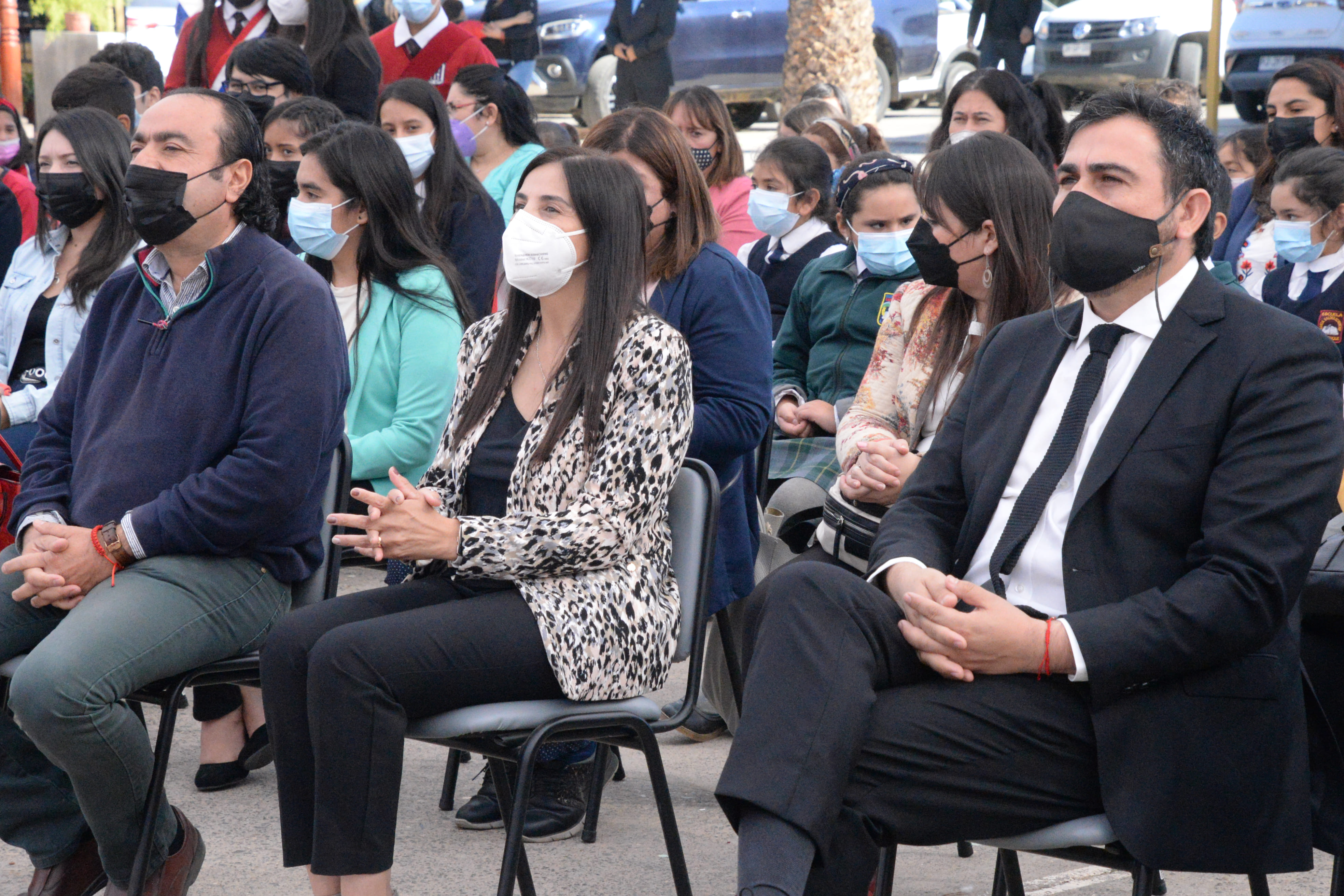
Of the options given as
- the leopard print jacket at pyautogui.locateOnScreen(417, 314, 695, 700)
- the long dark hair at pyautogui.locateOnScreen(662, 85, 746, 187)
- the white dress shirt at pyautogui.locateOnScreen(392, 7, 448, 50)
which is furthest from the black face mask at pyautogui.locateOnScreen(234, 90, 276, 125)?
the leopard print jacket at pyautogui.locateOnScreen(417, 314, 695, 700)

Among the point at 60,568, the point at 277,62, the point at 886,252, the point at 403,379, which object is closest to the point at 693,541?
the point at 60,568

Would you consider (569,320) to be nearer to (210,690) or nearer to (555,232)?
(555,232)

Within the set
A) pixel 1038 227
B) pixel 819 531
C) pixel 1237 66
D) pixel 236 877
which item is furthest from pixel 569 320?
pixel 1237 66

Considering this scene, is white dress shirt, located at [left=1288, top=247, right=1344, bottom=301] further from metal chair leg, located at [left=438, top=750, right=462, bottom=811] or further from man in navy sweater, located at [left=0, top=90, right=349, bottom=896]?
man in navy sweater, located at [left=0, top=90, right=349, bottom=896]

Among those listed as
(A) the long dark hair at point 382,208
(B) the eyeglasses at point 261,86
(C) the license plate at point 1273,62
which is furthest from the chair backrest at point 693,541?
(C) the license plate at point 1273,62

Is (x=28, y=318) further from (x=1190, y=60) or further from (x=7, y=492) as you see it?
(x=1190, y=60)

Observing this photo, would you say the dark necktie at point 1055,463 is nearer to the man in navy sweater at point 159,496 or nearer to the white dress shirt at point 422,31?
the man in navy sweater at point 159,496

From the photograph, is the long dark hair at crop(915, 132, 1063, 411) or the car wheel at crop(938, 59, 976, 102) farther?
the car wheel at crop(938, 59, 976, 102)

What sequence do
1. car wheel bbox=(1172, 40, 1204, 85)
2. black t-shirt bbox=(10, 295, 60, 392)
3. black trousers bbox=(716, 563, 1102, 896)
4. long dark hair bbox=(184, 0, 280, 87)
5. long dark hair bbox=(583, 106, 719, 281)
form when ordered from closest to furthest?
black trousers bbox=(716, 563, 1102, 896) → long dark hair bbox=(583, 106, 719, 281) → black t-shirt bbox=(10, 295, 60, 392) → long dark hair bbox=(184, 0, 280, 87) → car wheel bbox=(1172, 40, 1204, 85)

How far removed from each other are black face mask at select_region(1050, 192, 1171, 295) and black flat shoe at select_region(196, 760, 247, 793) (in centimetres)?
248

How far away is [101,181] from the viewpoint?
173 inches

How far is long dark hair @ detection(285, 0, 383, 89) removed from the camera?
21.0 ft

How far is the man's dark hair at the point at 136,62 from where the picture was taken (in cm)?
824

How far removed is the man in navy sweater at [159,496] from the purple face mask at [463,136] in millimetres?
3081
